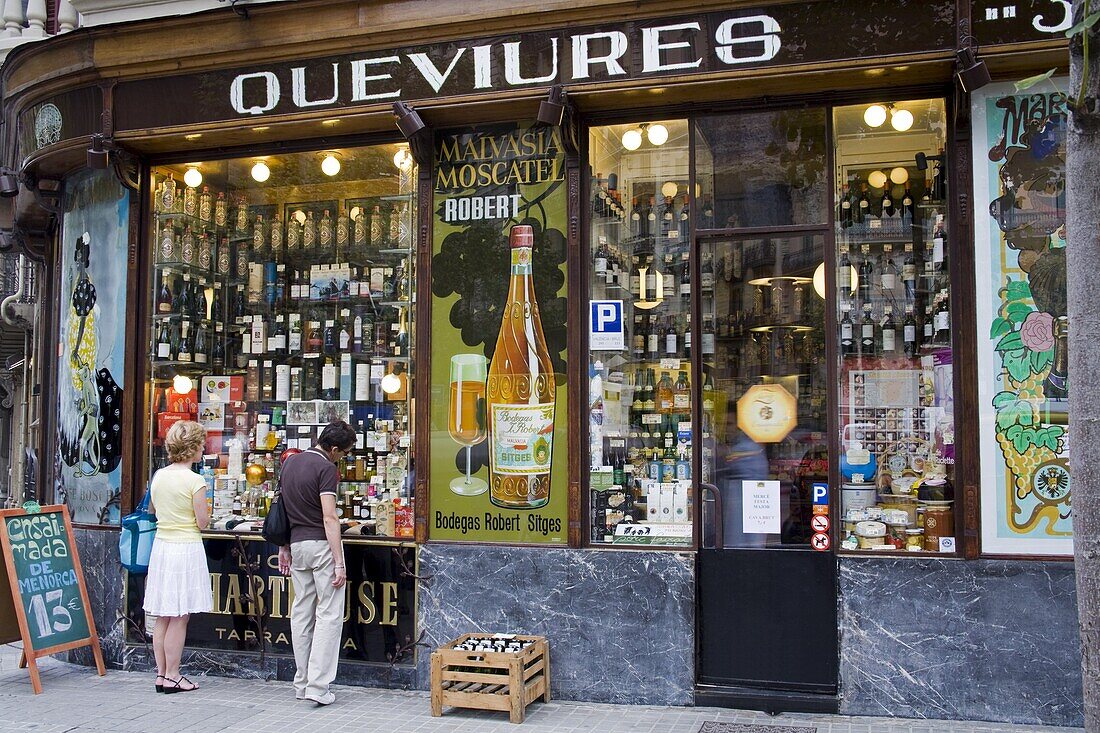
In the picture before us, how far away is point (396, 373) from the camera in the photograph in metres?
7.76

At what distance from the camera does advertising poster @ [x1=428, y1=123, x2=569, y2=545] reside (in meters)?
7.09

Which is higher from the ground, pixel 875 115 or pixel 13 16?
pixel 13 16

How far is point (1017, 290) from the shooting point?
6340 millimetres

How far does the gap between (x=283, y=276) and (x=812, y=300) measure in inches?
168

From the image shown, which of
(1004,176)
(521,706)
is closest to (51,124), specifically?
(521,706)

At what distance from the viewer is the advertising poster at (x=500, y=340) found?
7.09 metres

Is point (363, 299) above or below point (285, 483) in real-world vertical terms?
above

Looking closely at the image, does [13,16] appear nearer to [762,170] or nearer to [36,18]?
[36,18]

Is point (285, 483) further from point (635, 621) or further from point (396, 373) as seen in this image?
point (635, 621)

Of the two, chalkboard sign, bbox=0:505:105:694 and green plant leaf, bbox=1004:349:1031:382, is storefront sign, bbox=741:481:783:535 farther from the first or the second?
chalkboard sign, bbox=0:505:105:694

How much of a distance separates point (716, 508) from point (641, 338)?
4.24ft

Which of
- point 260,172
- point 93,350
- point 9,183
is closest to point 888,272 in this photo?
point 260,172

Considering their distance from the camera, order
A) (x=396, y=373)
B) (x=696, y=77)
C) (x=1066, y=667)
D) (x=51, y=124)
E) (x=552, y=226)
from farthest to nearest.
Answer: (x=51, y=124) → (x=396, y=373) → (x=552, y=226) → (x=696, y=77) → (x=1066, y=667)

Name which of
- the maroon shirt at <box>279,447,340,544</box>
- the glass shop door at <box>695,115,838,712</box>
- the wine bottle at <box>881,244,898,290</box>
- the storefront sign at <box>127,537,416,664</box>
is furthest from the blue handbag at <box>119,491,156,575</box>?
the wine bottle at <box>881,244,898,290</box>
